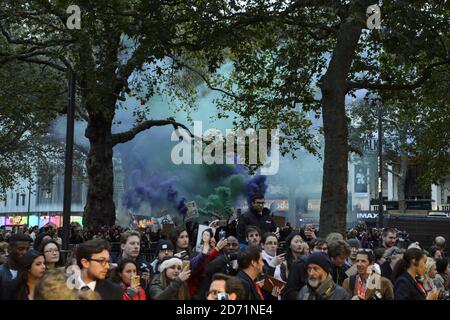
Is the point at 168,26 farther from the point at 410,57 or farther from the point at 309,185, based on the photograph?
the point at 309,185

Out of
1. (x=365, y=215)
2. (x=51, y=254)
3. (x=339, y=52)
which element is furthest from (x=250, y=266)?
(x=365, y=215)

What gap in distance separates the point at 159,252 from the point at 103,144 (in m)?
19.7

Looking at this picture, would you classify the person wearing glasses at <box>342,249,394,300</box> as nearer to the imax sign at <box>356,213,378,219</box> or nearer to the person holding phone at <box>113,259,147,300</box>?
the person holding phone at <box>113,259,147,300</box>

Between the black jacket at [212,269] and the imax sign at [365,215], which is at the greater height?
the imax sign at [365,215]

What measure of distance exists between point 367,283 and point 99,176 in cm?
2176

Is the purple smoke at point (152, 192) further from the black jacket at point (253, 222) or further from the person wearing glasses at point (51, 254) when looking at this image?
the person wearing glasses at point (51, 254)

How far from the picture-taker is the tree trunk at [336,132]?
52.9 feet

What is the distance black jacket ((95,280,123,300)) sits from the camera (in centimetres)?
611

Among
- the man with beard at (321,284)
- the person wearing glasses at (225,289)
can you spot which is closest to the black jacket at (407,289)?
the man with beard at (321,284)

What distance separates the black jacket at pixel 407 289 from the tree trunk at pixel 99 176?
71.9 ft

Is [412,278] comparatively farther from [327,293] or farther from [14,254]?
[14,254]

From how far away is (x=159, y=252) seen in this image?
927 centimetres

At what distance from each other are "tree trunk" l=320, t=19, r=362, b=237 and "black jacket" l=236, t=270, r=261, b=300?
9.12 meters

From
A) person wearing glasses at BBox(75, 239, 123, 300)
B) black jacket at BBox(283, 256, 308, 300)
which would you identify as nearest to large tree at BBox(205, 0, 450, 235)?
black jacket at BBox(283, 256, 308, 300)
